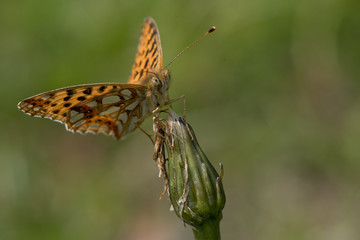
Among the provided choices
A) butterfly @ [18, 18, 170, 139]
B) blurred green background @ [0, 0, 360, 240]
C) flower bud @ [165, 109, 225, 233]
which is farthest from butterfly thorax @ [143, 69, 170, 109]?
blurred green background @ [0, 0, 360, 240]

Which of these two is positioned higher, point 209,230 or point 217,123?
point 217,123

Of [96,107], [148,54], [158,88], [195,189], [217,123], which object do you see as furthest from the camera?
[217,123]

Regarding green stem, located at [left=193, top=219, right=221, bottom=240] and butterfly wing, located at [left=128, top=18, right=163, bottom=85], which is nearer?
green stem, located at [left=193, top=219, right=221, bottom=240]

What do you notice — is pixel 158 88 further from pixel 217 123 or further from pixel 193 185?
pixel 217 123

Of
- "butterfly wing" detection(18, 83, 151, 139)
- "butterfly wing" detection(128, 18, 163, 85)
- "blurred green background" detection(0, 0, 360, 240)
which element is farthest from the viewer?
"blurred green background" detection(0, 0, 360, 240)

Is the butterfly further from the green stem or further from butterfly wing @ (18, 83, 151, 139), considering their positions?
the green stem

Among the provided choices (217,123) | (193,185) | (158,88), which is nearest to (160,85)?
(158,88)

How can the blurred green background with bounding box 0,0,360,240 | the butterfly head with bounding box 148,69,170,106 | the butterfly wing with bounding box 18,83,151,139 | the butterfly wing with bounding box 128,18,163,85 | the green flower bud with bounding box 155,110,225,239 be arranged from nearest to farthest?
1. the green flower bud with bounding box 155,110,225,239
2. the butterfly wing with bounding box 18,83,151,139
3. the butterfly head with bounding box 148,69,170,106
4. the butterfly wing with bounding box 128,18,163,85
5. the blurred green background with bounding box 0,0,360,240
